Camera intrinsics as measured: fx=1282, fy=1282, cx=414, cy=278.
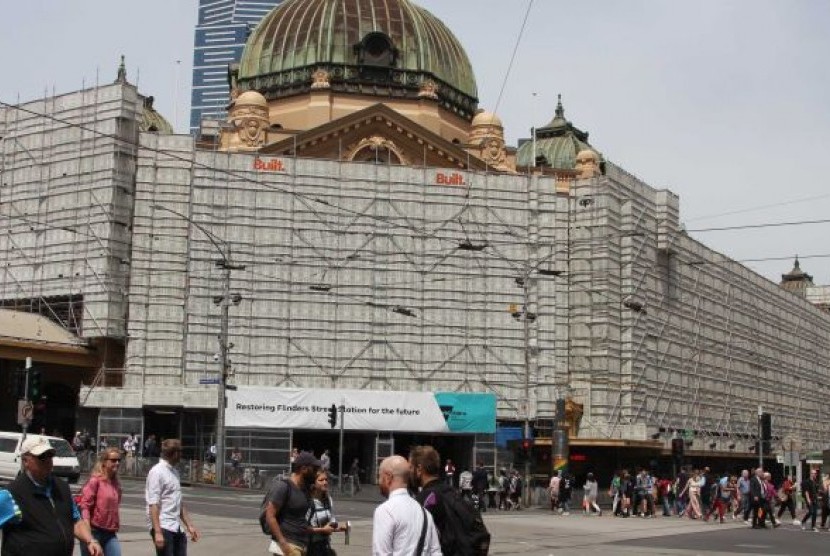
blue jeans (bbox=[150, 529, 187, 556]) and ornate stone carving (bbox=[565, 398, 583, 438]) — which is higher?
ornate stone carving (bbox=[565, 398, 583, 438])

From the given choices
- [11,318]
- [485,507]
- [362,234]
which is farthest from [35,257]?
[485,507]

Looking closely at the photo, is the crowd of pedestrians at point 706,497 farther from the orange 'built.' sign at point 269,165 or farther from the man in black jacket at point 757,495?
the orange 'built.' sign at point 269,165

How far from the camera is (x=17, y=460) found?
32.0 m

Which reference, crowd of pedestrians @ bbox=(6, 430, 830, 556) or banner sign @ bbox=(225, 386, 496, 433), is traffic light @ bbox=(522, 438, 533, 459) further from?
crowd of pedestrians @ bbox=(6, 430, 830, 556)

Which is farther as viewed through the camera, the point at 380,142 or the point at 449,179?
the point at 380,142

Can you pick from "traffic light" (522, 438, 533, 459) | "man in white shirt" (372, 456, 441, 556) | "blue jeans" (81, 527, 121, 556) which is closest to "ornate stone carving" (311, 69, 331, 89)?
"traffic light" (522, 438, 533, 459)

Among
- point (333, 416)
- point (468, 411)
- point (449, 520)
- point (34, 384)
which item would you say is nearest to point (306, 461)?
point (449, 520)

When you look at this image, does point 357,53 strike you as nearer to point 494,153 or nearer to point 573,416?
point 494,153

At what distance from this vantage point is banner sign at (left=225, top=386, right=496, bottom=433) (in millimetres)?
48688

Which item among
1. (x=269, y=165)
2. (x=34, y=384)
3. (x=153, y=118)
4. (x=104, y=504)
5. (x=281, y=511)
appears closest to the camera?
(x=281, y=511)

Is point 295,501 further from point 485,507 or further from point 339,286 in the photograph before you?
point 339,286

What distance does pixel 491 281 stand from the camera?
5650 cm

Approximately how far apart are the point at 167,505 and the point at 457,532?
13.7ft

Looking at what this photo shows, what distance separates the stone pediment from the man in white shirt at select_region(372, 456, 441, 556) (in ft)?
176
